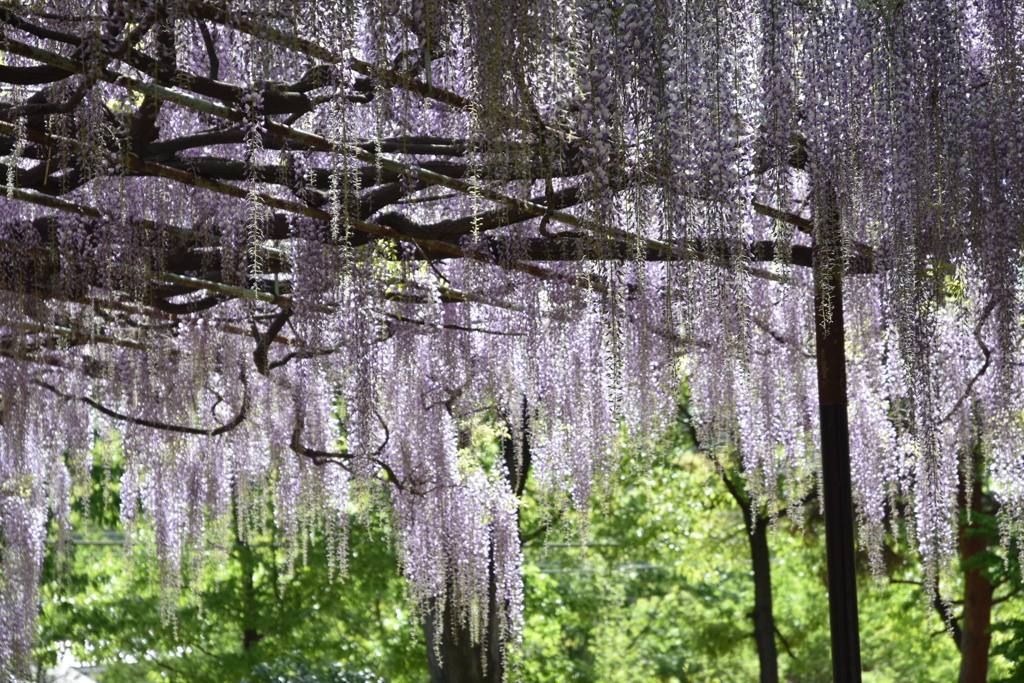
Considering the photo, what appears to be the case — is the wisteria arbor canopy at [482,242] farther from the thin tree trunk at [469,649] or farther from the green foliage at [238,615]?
the green foliage at [238,615]

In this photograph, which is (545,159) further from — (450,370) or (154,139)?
(450,370)

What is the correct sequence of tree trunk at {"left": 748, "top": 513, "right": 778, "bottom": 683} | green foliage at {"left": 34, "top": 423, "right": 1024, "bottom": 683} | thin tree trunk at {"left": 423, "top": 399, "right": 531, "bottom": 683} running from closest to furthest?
1. thin tree trunk at {"left": 423, "top": 399, "right": 531, "bottom": 683}
2. tree trunk at {"left": 748, "top": 513, "right": 778, "bottom": 683}
3. green foliage at {"left": 34, "top": 423, "right": 1024, "bottom": 683}

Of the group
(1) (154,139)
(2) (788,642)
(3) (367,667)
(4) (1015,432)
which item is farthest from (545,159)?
(2) (788,642)

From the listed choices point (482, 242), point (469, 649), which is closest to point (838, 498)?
point (482, 242)

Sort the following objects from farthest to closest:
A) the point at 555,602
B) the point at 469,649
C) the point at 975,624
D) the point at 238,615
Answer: the point at 555,602 → the point at 238,615 → the point at 975,624 → the point at 469,649

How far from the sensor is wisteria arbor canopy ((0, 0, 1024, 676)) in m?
3.74

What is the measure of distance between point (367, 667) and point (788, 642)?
4923mm

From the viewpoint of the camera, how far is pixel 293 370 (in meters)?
7.96

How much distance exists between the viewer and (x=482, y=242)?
5.71 meters

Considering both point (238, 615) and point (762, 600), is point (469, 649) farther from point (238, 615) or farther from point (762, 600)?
point (238, 615)

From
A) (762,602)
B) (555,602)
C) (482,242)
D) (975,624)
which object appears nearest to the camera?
(482,242)

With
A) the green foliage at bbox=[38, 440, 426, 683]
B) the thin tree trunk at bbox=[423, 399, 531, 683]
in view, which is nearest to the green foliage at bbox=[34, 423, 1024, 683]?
the green foliage at bbox=[38, 440, 426, 683]

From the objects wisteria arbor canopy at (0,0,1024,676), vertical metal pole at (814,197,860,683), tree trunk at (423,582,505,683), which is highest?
wisteria arbor canopy at (0,0,1024,676)

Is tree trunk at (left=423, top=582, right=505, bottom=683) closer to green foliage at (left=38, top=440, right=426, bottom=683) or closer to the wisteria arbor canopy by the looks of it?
the wisteria arbor canopy
